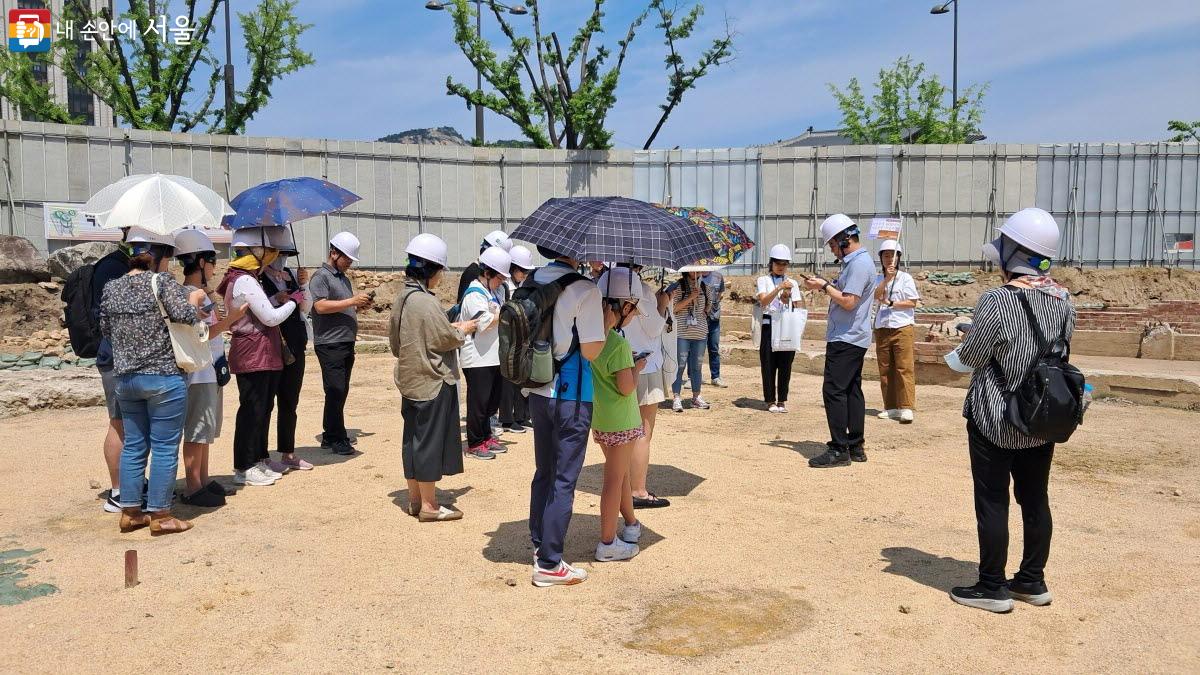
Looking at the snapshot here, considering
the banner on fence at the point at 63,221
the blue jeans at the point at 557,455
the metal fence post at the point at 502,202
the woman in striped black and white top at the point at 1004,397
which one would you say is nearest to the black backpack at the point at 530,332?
the blue jeans at the point at 557,455

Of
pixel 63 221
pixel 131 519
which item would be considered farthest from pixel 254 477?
pixel 63 221

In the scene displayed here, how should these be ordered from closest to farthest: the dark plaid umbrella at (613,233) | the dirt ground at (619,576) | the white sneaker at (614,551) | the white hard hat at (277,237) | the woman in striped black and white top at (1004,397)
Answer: the dirt ground at (619,576), the woman in striped black and white top at (1004,397), the dark plaid umbrella at (613,233), the white sneaker at (614,551), the white hard hat at (277,237)

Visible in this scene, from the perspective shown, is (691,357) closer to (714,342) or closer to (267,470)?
(714,342)

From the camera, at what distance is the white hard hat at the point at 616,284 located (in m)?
4.70

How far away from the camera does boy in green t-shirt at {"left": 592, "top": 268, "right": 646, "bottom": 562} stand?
4707 mm

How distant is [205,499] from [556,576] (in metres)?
2.74

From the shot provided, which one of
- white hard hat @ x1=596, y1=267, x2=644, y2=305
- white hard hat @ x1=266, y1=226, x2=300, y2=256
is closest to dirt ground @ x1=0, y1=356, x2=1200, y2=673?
white hard hat @ x1=596, y1=267, x2=644, y2=305

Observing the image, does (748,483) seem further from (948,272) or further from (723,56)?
(723,56)

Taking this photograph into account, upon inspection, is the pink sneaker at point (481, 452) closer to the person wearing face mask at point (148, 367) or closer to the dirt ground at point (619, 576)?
the dirt ground at point (619, 576)

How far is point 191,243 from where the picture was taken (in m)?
5.68

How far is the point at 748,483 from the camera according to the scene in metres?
6.74

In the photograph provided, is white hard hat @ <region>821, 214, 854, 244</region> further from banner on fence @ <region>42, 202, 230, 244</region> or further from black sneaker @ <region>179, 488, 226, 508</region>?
banner on fence @ <region>42, 202, 230, 244</region>

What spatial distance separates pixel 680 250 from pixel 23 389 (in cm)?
814

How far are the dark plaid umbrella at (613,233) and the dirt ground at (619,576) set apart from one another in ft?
5.32
